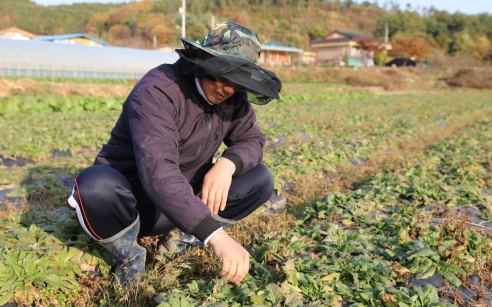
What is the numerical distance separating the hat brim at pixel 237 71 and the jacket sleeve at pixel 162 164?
0.30 meters

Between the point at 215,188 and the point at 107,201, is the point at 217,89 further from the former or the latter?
the point at 107,201

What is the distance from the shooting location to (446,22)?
9012cm

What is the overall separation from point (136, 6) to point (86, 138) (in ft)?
254

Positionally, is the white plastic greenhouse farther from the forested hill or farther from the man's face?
the forested hill

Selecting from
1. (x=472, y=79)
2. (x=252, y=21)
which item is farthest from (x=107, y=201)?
(x=252, y=21)

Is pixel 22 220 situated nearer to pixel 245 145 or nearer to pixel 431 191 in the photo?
pixel 245 145

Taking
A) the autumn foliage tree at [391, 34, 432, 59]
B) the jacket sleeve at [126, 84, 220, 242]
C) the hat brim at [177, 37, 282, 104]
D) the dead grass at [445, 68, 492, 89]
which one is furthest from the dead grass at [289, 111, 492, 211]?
the autumn foliage tree at [391, 34, 432, 59]

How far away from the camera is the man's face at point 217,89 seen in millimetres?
2117

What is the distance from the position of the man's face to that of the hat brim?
0.10 metres

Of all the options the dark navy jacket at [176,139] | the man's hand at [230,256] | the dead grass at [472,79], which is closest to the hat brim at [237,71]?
the dark navy jacket at [176,139]

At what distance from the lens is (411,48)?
67.2 meters

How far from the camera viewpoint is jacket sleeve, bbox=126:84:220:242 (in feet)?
5.95

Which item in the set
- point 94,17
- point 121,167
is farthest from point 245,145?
point 94,17

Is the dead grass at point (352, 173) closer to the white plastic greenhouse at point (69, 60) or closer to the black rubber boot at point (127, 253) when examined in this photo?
the black rubber boot at point (127, 253)
